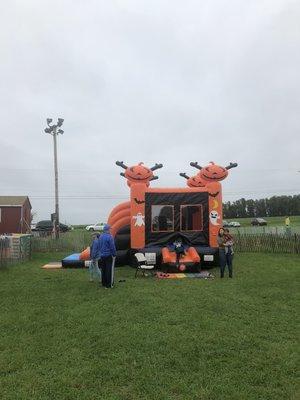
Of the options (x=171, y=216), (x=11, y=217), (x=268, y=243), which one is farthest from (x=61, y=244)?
(x=11, y=217)

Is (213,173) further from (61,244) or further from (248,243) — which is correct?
(61,244)

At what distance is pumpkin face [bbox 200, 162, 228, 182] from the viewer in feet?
55.6

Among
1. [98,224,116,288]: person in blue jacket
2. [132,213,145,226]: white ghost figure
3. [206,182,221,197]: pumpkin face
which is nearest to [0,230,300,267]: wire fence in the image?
[132,213,145,226]: white ghost figure

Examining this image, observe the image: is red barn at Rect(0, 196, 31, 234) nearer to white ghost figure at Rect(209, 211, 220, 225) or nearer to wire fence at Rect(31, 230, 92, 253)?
wire fence at Rect(31, 230, 92, 253)

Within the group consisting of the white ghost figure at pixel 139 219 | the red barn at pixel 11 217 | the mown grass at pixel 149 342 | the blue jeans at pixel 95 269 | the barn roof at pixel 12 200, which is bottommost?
the mown grass at pixel 149 342

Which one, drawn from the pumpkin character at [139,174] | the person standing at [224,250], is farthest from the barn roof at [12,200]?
the person standing at [224,250]

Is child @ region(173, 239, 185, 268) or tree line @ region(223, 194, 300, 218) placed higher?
tree line @ region(223, 194, 300, 218)

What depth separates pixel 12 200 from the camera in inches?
1634

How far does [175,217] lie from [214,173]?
7.59ft

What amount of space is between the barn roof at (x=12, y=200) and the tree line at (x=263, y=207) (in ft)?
190

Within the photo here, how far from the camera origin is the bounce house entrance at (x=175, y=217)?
16.1 metres

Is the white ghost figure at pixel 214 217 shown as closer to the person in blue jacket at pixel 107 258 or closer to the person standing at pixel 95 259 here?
the person standing at pixel 95 259

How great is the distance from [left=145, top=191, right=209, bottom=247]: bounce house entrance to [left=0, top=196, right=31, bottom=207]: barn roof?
27010mm

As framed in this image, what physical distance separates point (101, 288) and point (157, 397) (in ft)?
22.4
